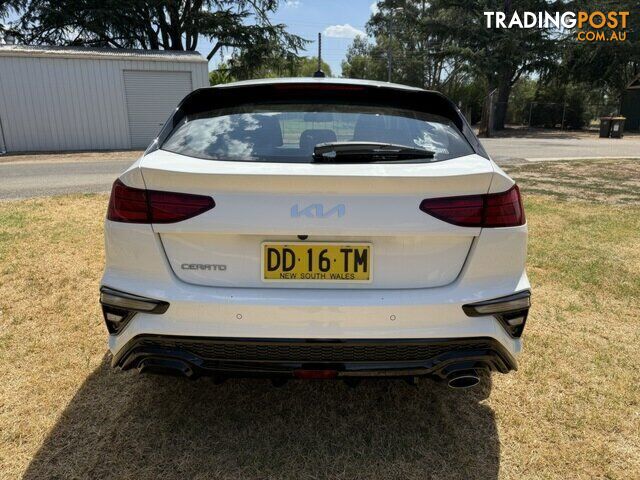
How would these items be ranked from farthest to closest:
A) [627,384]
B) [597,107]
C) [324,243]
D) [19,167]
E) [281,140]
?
1. [597,107]
2. [19,167]
3. [627,384]
4. [281,140]
5. [324,243]

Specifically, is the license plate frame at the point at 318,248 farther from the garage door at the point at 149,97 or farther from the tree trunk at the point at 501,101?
the tree trunk at the point at 501,101

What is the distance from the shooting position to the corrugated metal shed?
55.5ft

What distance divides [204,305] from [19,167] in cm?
1313

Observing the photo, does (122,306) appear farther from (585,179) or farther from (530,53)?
(530,53)

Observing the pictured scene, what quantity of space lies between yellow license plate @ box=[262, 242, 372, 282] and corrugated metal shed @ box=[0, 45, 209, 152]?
1737cm

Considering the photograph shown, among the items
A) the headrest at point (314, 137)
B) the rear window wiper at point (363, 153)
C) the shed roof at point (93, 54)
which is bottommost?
the rear window wiper at point (363, 153)

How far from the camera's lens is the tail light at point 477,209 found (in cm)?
187

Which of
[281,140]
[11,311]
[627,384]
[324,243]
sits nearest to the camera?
[324,243]

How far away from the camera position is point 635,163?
12609mm

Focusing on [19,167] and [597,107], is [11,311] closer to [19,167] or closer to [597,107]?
[19,167]

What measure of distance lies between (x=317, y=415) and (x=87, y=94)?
18684 millimetres

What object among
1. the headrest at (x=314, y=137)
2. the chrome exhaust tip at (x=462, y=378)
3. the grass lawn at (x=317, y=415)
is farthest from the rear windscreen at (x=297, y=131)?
the grass lawn at (x=317, y=415)

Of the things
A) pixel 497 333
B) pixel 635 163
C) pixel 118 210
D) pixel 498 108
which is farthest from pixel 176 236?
pixel 498 108

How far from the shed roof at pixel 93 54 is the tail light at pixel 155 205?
60.3 ft
